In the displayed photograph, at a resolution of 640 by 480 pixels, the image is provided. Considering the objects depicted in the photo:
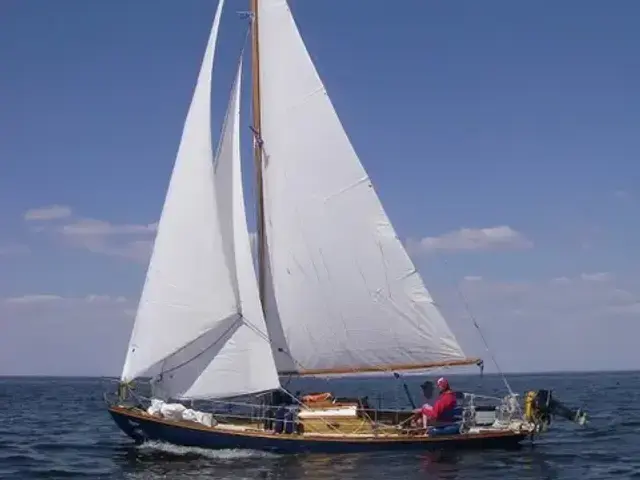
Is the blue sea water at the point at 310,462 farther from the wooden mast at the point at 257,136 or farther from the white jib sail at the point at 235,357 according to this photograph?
the wooden mast at the point at 257,136

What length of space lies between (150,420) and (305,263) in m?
7.56

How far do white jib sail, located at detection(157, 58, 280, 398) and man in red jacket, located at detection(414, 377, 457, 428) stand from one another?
5201mm

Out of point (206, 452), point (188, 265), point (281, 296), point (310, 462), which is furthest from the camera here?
point (281, 296)

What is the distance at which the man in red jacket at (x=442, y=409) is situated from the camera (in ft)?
101

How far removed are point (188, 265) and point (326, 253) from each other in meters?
4.91

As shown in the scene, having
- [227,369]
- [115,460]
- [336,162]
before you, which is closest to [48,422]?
[115,460]

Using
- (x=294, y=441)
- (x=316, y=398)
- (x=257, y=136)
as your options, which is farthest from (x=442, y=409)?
(x=257, y=136)

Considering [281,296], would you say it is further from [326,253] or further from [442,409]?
[442,409]

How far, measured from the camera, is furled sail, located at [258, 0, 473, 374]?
31.9m

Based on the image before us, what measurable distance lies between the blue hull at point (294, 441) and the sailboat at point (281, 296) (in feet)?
0.15

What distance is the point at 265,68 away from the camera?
Result: 3275 centimetres

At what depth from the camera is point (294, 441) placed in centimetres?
2969

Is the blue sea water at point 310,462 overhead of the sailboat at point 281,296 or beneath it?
beneath

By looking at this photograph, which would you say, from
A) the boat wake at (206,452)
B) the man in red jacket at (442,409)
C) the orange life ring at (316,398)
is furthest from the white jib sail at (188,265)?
the man in red jacket at (442,409)
